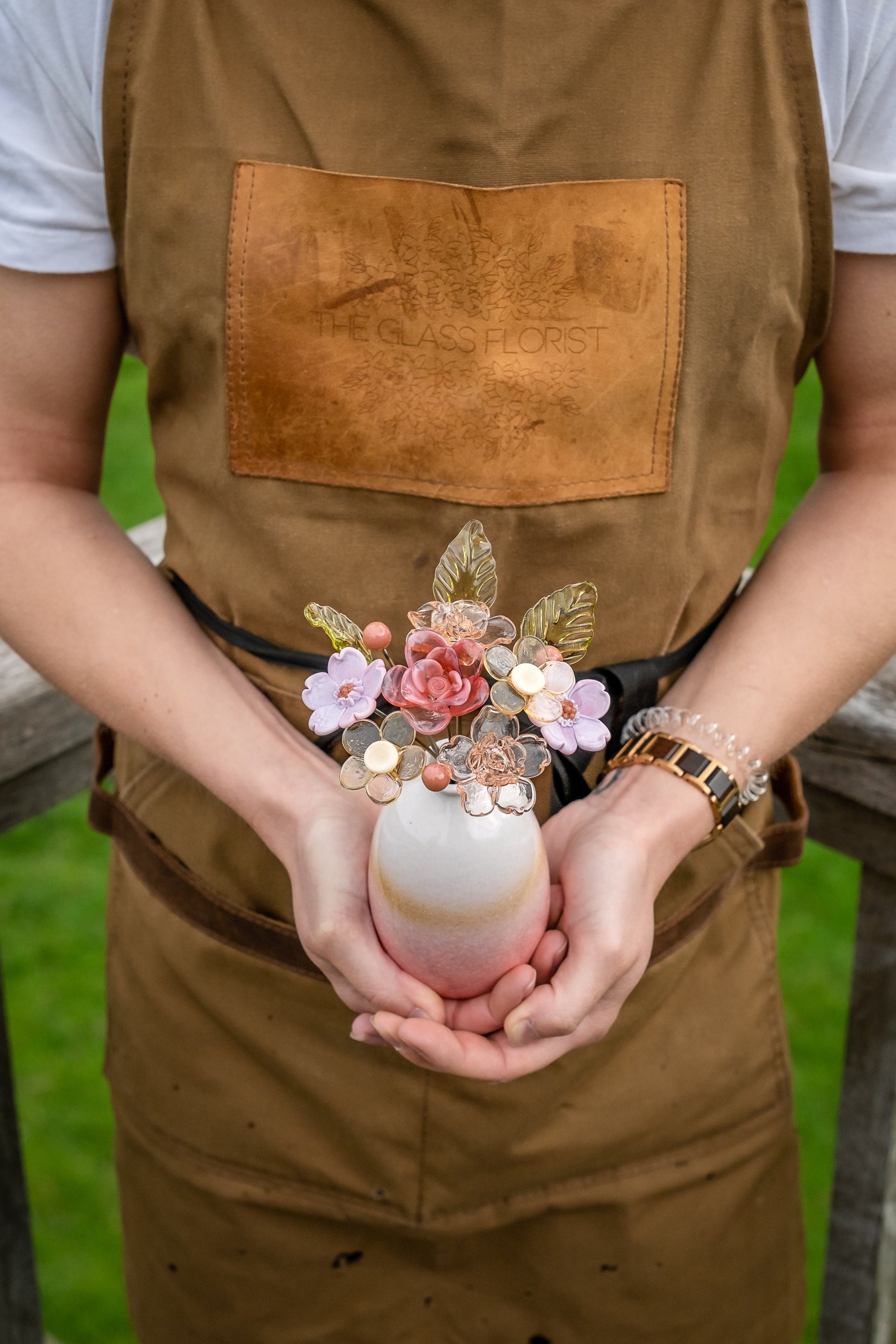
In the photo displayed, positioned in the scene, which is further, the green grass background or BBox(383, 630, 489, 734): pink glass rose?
the green grass background

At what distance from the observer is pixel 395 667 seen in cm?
77

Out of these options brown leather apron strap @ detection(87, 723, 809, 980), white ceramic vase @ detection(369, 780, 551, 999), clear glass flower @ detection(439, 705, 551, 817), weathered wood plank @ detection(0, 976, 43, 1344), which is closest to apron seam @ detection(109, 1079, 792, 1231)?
brown leather apron strap @ detection(87, 723, 809, 980)

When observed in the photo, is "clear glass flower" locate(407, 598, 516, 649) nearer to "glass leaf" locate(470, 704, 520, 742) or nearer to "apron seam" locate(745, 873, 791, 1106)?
"glass leaf" locate(470, 704, 520, 742)

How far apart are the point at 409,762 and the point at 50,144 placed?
58 cm

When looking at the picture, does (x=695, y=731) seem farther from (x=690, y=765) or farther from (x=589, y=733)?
(x=589, y=733)

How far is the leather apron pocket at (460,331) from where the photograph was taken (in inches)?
36.8

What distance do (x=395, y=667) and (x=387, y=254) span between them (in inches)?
14.3

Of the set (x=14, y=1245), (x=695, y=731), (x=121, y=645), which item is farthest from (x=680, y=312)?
(x=14, y=1245)

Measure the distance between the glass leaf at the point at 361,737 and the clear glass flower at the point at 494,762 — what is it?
4cm

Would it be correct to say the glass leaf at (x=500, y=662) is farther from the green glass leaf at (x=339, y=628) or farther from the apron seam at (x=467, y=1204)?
the apron seam at (x=467, y=1204)

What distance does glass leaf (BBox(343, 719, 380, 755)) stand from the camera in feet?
2.56

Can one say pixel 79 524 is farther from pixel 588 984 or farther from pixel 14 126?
pixel 588 984

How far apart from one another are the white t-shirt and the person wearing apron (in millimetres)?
21

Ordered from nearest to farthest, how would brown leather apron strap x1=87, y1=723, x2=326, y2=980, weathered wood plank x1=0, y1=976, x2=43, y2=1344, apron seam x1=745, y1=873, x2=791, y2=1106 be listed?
brown leather apron strap x1=87, y1=723, x2=326, y2=980, apron seam x1=745, y1=873, x2=791, y2=1106, weathered wood plank x1=0, y1=976, x2=43, y2=1344
